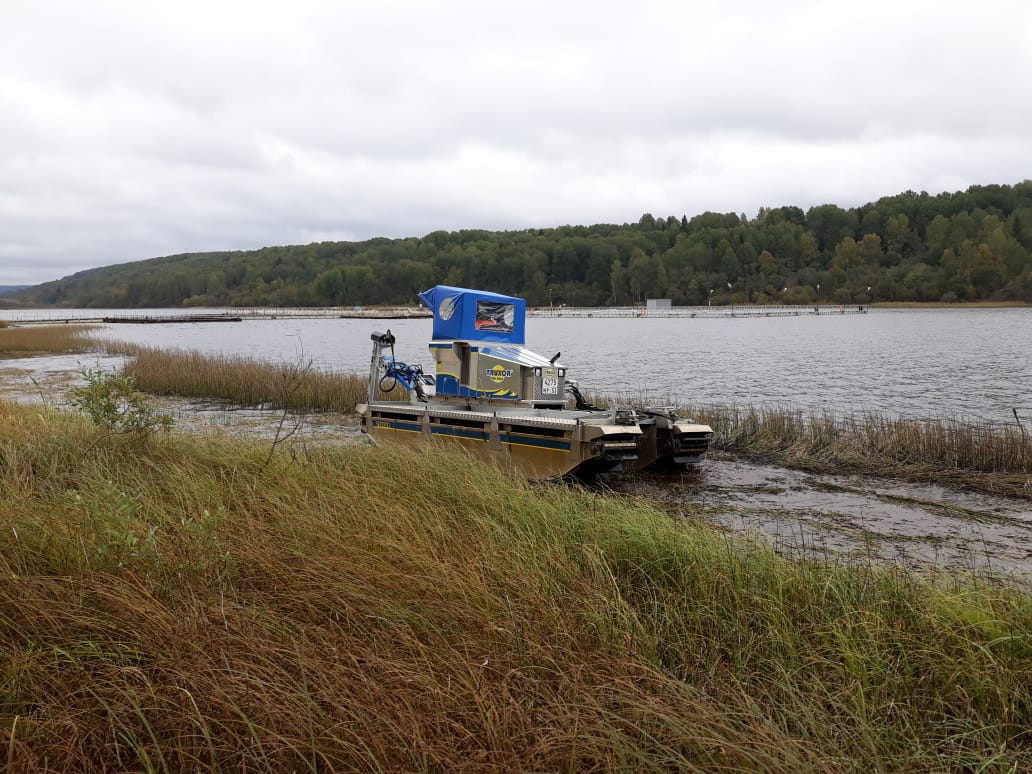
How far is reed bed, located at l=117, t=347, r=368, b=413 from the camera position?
21.3 meters

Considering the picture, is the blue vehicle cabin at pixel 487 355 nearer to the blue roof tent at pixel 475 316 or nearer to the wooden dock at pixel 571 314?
the blue roof tent at pixel 475 316

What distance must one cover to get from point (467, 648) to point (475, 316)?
873 centimetres

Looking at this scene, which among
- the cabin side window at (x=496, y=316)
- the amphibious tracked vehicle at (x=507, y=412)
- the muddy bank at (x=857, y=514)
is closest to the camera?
the muddy bank at (x=857, y=514)

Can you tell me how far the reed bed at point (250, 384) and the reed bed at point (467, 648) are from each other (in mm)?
14492

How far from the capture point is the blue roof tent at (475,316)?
38.8 ft

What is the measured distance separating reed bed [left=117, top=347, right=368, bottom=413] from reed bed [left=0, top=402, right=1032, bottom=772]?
14492mm

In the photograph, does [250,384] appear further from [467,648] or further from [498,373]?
[467,648]

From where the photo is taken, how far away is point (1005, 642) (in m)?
4.11

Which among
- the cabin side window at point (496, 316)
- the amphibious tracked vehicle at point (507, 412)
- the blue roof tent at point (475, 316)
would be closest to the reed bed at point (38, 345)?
the amphibious tracked vehicle at point (507, 412)

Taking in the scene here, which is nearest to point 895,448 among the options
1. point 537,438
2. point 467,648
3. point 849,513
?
point 849,513

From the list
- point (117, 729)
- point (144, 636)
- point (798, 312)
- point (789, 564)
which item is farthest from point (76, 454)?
point (798, 312)

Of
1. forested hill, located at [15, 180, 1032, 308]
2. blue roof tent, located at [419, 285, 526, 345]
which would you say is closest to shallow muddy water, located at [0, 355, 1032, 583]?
blue roof tent, located at [419, 285, 526, 345]

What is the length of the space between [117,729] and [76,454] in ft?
18.0

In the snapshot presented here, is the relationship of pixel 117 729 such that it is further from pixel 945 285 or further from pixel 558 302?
pixel 558 302
